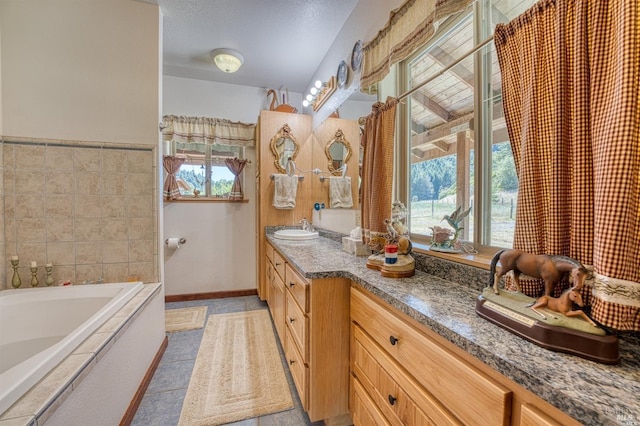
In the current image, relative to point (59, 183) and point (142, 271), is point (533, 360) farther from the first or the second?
point (59, 183)

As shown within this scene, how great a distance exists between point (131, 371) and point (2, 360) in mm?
679

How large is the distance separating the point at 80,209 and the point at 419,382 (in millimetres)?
2347

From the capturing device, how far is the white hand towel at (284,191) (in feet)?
9.23

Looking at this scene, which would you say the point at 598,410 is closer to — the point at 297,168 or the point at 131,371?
the point at 131,371

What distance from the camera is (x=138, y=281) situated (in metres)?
1.94

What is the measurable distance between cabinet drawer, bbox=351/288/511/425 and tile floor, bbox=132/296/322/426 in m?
0.84

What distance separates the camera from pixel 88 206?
1889mm

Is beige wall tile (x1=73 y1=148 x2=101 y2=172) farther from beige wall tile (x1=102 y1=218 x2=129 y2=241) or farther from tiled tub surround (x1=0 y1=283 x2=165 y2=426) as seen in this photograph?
tiled tub surround (x1=0 y1=283 x2=165 y2=426)

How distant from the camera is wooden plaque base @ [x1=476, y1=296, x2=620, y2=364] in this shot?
0.52m

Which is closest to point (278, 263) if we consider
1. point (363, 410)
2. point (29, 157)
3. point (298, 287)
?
point (298, 287)

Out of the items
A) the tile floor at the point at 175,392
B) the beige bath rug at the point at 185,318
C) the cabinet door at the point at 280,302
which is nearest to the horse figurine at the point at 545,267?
the tile floor at the point at 175,392

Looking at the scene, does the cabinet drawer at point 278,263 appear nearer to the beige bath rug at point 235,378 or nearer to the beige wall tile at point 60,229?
the beige bath rug at point 235,378

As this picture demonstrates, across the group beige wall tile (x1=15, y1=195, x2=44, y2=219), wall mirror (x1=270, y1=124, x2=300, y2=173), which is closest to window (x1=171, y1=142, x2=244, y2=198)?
wall mirror (x1=270, y1=124, x2=300, y2=173)

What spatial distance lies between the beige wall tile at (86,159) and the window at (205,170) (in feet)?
3.78
